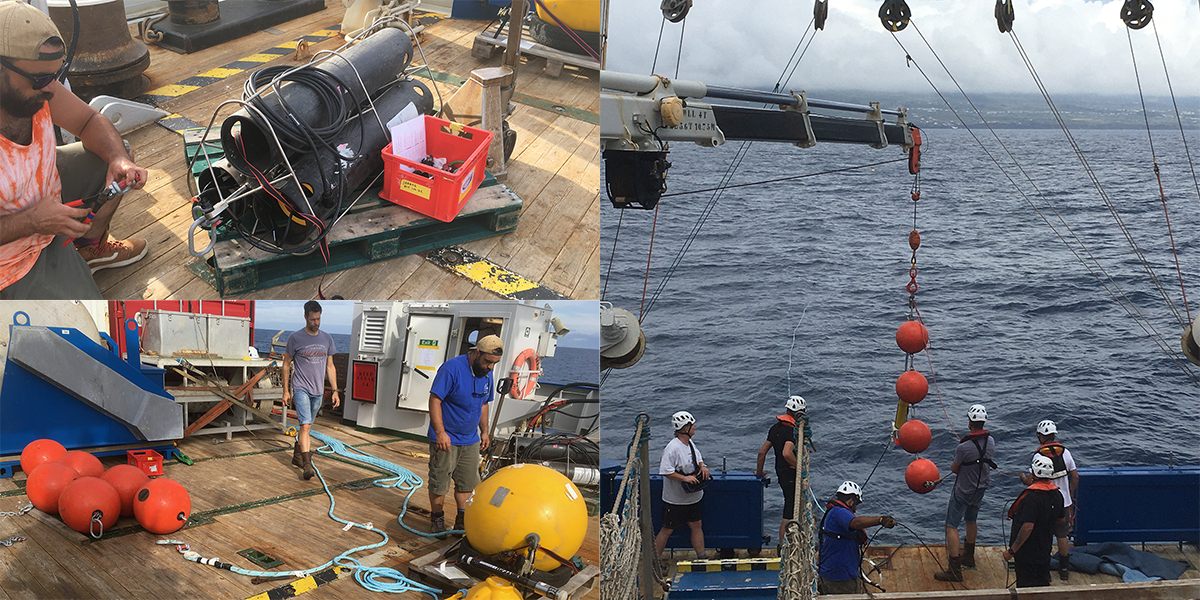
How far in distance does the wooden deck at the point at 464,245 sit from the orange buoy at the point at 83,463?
43.5 inches

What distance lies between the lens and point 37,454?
3.64m

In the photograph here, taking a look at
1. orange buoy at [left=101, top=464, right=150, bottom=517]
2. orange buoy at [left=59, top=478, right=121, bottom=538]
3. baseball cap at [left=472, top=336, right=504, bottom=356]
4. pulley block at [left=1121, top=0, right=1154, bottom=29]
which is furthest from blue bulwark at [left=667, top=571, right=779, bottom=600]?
pulley block at [left=1121, top=0, right=1154, bottom=29]

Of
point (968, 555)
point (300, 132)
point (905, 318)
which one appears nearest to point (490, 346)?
point (300, 132)

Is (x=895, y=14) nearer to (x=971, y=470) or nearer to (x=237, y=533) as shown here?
(x=971, y=470)

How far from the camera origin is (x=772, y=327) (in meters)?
30.7

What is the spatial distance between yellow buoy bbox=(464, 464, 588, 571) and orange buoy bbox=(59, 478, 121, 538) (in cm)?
161

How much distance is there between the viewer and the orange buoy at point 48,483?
3.53 meters

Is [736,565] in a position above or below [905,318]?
→ above

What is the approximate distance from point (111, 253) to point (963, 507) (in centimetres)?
698

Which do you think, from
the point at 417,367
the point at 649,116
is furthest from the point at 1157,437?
the point at 417,367

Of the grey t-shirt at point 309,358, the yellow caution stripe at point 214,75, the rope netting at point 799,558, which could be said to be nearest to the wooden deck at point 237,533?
the grey t-shirt at point 309,358

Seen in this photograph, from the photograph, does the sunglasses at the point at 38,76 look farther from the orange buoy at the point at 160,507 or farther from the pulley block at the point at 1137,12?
the pulley block at the point at 1137,12

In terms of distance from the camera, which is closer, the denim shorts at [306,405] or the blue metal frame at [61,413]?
the blue metal frame at [61,413]

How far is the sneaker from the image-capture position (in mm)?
2963
